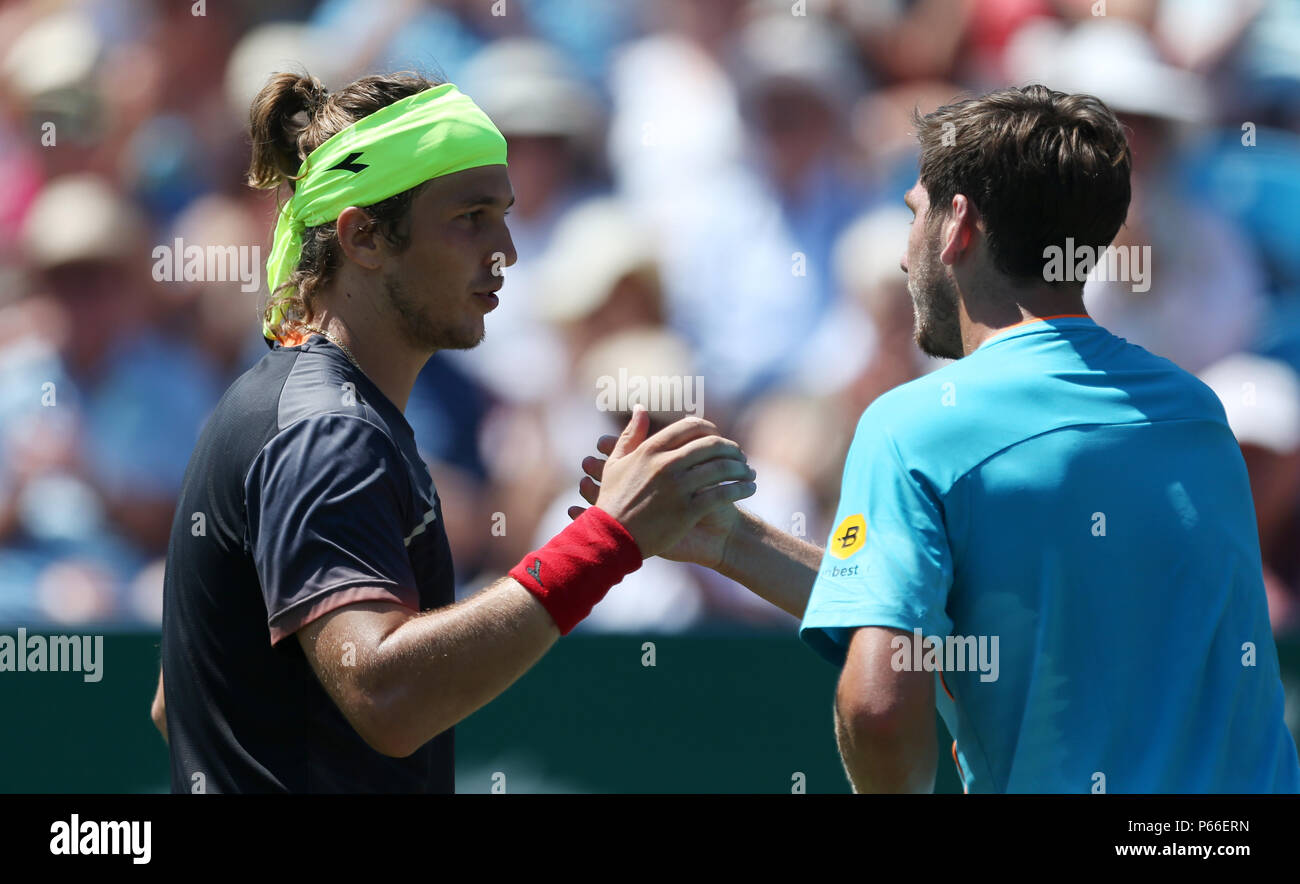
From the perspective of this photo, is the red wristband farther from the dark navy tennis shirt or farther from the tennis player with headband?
the dark navy tennis shirt

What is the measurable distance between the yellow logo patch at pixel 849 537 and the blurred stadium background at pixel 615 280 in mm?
2109

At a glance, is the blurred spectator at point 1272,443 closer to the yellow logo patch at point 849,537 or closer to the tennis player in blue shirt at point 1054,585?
the tennis player in blue shirt at point 1054,585

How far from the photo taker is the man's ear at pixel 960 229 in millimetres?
2002

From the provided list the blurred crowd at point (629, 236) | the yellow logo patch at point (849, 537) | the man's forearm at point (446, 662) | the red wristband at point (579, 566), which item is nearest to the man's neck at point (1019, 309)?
the yellow logo patch at point (849, 537)

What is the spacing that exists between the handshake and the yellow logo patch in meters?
0.25

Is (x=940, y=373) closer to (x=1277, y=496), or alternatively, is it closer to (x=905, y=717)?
(x=905, y=717)

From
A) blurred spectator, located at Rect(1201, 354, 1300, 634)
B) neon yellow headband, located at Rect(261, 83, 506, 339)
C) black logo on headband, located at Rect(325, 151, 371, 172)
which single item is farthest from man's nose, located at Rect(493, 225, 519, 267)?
blurred spectator, located at Rect(1201, 354, 1300, 634)

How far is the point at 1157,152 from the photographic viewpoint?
13.6 feet

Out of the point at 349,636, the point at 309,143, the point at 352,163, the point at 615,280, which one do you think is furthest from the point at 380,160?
the point at 615,280

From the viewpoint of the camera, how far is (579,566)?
6.39 ft

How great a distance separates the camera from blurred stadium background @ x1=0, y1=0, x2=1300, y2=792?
4.01 m

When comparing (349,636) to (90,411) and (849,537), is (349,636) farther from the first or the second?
(90,411)
